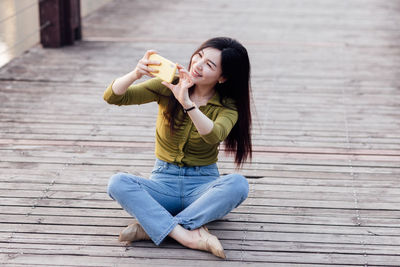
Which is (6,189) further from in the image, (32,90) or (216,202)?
(32,90)

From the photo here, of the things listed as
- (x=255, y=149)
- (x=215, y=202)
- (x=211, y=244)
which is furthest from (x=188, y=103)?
(x=255, y=149)

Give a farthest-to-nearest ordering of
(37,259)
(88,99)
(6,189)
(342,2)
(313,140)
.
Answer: (342,2)
(88,99)
(313,140)
(6,189)
(37,259)

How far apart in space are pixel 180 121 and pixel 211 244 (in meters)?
0.51

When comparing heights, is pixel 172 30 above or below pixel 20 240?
below

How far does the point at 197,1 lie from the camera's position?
8469 millimetres

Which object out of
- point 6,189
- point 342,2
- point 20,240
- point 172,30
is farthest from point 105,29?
point 20,240

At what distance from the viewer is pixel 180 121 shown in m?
2.64

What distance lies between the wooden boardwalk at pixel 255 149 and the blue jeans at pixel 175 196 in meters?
0.11

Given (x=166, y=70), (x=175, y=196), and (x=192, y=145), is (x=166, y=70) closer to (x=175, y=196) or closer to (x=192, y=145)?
(x=192, y=145)

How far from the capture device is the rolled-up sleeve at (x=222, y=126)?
246cm

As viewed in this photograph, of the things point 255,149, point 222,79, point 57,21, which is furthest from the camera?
point 57,21

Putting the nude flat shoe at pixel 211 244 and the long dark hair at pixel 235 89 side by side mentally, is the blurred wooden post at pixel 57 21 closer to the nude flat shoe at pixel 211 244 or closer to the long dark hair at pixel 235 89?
the long dark hair at pixel 235 89

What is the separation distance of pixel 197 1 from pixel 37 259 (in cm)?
645

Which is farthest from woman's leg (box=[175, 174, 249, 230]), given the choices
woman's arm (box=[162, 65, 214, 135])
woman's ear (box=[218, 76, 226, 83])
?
woman's ear (box=[218, 76, 226, 83])
